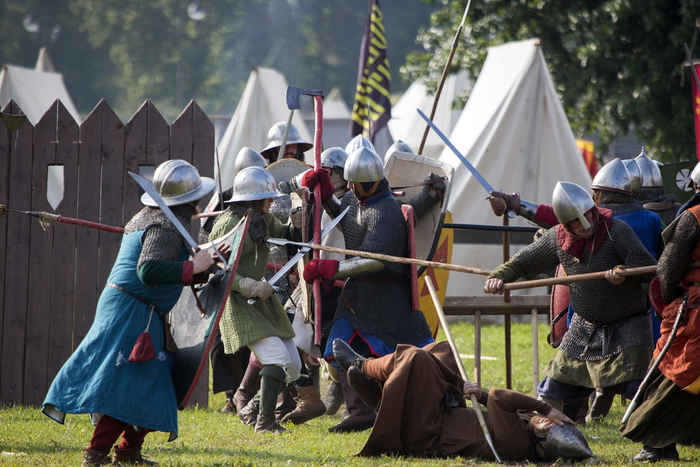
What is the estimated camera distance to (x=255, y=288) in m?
4.06

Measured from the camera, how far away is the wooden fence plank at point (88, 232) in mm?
4988

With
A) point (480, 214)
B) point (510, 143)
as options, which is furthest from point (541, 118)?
point (480, 214)

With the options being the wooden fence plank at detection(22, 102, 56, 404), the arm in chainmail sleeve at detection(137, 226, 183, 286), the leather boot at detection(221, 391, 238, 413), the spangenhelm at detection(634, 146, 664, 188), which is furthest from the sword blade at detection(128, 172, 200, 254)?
the spangenhelm at detection(634, 146, 664, 188)

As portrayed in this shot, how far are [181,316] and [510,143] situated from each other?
606 cm

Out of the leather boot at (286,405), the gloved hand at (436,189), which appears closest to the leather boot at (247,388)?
the leather boot at (286,405)

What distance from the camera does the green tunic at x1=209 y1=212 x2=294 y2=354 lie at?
13.5ft

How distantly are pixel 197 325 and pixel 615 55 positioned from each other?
837 cm

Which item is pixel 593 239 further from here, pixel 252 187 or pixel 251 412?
pixel 251 412

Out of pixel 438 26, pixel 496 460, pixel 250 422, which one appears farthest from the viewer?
pixel 438 26

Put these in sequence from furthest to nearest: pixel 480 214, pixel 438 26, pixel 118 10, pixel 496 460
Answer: pixel 118 10 < pixel 438 26 < pixel 480 214 < pixel 496 460

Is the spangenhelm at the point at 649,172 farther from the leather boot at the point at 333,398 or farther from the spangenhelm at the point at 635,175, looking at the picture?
the leather boot at the point at 333,398

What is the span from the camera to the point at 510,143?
8867 mm

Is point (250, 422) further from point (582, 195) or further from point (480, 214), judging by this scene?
point (480, 214)

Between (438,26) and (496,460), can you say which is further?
(438,26)
